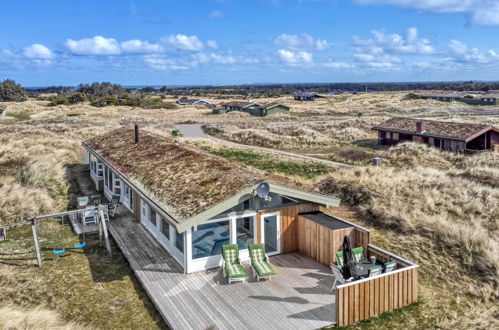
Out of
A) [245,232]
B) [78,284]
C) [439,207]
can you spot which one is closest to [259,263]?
[245,232]

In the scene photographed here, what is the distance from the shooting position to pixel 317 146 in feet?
153

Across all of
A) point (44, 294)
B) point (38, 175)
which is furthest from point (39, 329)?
point (38, 175)

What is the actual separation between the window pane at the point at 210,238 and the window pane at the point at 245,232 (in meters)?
0.64

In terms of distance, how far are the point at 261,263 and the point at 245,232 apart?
146 centimetres

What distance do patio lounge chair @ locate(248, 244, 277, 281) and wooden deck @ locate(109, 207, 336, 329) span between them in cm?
30

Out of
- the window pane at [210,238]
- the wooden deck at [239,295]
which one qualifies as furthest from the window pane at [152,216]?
the window pane at [210,238]

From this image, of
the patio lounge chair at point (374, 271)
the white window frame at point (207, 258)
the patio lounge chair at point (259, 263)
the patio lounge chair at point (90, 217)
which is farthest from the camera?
the patio lounge chair at point (90, 217)

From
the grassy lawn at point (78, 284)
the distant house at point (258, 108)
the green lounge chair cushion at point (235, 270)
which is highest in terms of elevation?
the distant house at point (258, 108)

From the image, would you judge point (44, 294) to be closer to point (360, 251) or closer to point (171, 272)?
point (171, 272)

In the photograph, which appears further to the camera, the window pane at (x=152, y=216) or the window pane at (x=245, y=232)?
the window pane at (x=152, y=216)

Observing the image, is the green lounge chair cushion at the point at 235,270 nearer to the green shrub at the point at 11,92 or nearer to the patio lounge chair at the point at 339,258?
the patio lounge chair at the point at 339,258

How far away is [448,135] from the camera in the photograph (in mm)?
42594

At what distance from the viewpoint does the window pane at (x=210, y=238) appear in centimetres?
1402

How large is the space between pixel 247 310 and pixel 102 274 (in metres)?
5.83
